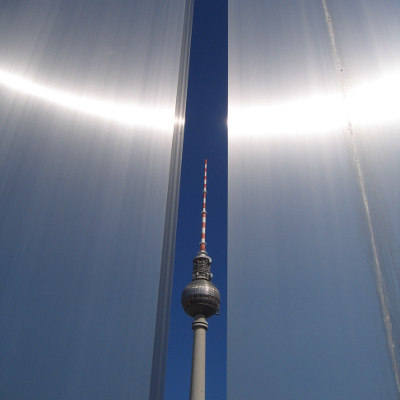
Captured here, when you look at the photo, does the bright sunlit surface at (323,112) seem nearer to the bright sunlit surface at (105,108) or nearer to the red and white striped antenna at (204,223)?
the bright sunlit surface at (105,108)

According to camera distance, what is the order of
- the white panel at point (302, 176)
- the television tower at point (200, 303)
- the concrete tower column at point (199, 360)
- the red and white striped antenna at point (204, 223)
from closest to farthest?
1. the white panel at point (302, 176)
2. the concrete tower column at point (199, 360)
3. the television tower at point (200, 303)
4. the red and white striped antenna at point (204, 223)

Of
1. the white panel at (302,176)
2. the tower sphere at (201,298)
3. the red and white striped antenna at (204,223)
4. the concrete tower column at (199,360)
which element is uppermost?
the red and white striped antenna at (204,223)

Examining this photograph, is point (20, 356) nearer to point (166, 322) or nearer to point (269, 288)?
point (166, 322)

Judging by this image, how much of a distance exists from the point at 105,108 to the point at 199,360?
2183 centimetres

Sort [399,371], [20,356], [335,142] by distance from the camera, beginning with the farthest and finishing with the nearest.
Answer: [335,142] < [20,356] < [399,371]

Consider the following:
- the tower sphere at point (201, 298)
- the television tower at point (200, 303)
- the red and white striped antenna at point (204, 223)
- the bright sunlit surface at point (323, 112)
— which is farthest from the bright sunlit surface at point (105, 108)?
the red and white striped antenna at point (204, 223)

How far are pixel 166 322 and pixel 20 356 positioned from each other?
589 millimetres

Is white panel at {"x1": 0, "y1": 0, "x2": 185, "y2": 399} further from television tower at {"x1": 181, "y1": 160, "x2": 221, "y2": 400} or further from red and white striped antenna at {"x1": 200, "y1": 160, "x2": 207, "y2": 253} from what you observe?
red and white striped antenna at {"x1": 200, "y1": 160, "x2": 207, "y2": 253}

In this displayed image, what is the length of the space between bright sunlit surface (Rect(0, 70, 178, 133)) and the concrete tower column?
67.7ft

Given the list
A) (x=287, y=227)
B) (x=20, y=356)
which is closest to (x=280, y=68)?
(x=287, y=227)

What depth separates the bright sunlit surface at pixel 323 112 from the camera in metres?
1.92

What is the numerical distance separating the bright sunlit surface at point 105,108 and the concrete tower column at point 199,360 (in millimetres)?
20646

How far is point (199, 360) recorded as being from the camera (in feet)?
72.9

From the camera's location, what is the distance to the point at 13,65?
2.49 metres
